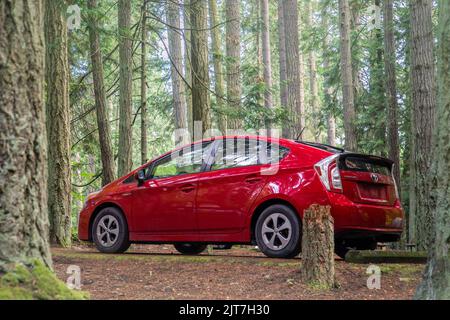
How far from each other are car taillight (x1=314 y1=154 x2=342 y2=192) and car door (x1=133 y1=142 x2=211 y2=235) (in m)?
1.99

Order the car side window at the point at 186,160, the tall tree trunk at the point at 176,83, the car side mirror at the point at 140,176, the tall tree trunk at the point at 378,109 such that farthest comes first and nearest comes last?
the tall tree trunk at the point at 176,83
the tall tree trunk at the point at 378,109
the car side mirror at the point at 140,176
the car side window at the point at 186,160

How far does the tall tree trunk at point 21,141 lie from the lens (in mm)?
4336

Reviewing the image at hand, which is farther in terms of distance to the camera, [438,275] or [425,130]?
[425,130]

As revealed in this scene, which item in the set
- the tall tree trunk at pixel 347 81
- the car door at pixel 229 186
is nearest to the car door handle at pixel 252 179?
the car door at pixel 229 186

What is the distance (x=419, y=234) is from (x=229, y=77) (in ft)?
25.4

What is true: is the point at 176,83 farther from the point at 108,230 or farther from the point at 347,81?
the point at 108,230

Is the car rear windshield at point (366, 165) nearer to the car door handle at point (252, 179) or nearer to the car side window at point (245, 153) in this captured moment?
the car side window at point (245, 153)

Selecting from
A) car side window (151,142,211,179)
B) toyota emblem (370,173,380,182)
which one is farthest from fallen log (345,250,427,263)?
car side window (151,142,211,179)

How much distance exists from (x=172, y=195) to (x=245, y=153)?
1346 mm

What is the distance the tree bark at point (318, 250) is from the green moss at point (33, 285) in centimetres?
274

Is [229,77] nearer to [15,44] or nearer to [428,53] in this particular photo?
[428,53]

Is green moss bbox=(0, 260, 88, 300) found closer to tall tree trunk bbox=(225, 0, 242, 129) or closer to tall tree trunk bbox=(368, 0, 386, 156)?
tall tree trunk bbox=(225, 0, 242, 129)

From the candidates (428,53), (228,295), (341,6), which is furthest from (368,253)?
(341,6)

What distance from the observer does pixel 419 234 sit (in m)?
12.3
